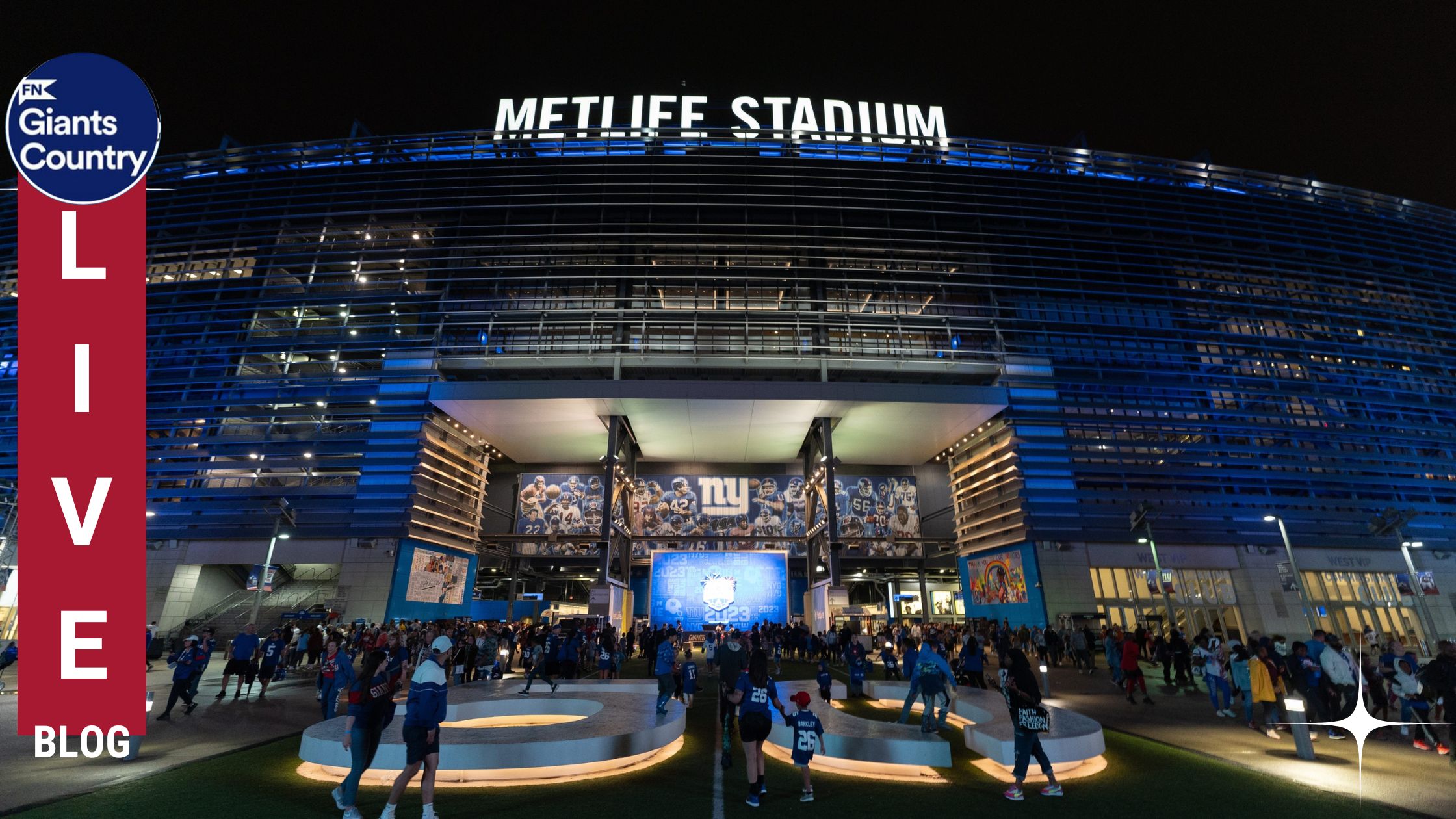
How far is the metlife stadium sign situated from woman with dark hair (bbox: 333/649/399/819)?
138 ft

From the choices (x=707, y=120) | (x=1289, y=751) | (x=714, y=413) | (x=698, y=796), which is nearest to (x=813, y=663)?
(x=714, y=413)

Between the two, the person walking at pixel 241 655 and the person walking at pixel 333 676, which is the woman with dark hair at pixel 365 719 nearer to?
the person walking at pixel 333 676

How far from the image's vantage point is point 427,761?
7156 mm

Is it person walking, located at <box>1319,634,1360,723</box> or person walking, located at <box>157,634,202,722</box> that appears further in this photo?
person walking, located at <box>157,634,202,722</box>

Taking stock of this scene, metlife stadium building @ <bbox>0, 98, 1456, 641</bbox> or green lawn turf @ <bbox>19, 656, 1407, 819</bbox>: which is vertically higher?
metlife stadium building @ <bbox>0, 98, 1456, 641</bbox>

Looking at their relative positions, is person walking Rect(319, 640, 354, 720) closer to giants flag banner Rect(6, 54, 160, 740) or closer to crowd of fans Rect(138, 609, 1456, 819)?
crowd of fans Rect(138, 609, 1456, 819)

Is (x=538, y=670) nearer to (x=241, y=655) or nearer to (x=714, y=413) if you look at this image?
(x=241, y=655)

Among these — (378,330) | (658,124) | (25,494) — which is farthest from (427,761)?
(658,124)

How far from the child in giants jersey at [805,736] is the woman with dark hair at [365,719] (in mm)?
5174

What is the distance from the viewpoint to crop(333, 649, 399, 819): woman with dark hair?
286 inches

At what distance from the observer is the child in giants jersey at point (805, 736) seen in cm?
820

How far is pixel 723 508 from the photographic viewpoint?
4822cm

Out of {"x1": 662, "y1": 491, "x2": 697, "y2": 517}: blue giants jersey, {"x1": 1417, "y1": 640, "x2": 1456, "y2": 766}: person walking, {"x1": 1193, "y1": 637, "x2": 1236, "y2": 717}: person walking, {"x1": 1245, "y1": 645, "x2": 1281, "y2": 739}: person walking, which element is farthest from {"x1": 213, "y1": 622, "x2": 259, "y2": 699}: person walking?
{"x1": 662, "y1": 491, "x2": 697, "y2": 517}: blue giants jersey

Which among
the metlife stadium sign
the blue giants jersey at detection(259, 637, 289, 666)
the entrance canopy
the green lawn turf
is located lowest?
the green lawn turf
